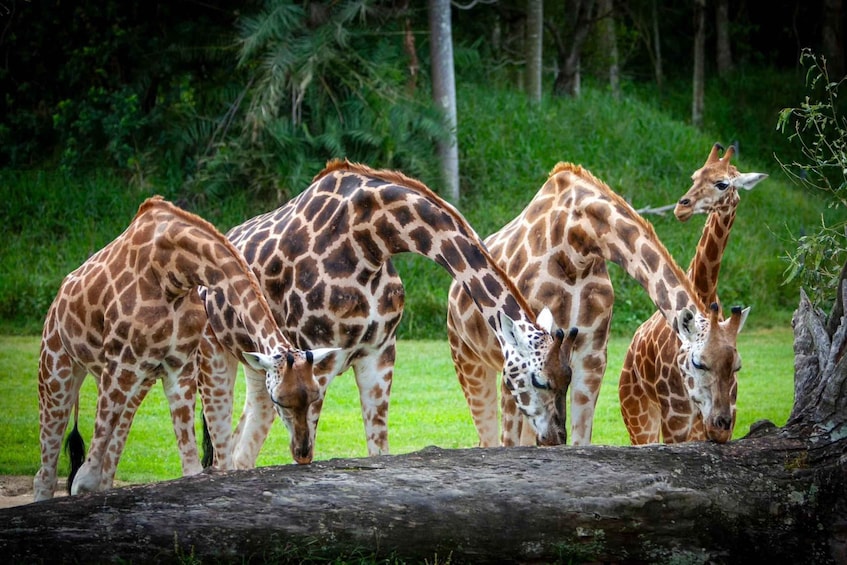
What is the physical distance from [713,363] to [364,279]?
214 centimetres

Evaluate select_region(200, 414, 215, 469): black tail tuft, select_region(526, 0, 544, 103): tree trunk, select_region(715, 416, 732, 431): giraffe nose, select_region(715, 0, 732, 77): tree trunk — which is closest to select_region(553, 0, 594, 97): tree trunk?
select_region(526, 0, 544, 103): tree trunk

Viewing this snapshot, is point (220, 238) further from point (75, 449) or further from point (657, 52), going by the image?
point (657, 52)

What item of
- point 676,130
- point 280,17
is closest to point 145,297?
point 280,17

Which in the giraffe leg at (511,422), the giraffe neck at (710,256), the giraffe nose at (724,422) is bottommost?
the giraffe leg at (511,422)

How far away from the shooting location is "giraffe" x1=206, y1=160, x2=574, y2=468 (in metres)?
5.86

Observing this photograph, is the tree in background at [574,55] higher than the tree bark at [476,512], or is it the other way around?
the tree in background at [574,55]

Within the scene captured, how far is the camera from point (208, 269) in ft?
19.5

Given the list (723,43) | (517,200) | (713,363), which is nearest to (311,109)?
(517,200)

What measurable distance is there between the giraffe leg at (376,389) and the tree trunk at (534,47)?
1234 centimetres

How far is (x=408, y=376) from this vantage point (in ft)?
40.0

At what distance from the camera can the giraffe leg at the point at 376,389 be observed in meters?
6.55

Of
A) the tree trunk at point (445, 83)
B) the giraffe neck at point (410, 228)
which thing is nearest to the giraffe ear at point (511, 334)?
the giraffe neck at point (410, 228)

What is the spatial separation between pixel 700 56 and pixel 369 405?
14.7 meters

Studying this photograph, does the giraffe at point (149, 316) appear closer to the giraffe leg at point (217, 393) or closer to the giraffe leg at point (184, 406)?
the giraffe leg at point (184, 406)
